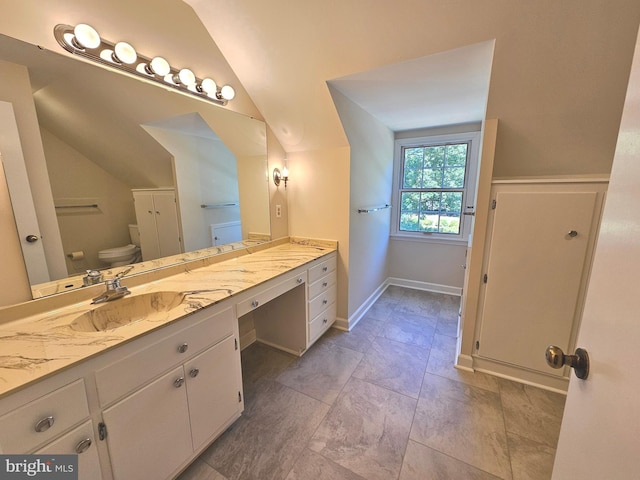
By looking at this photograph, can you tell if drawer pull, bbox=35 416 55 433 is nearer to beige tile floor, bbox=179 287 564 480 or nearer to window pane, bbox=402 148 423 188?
beige tile floor, bbox=179 287 564 480

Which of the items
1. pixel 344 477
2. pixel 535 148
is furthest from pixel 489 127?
pixel 344 477

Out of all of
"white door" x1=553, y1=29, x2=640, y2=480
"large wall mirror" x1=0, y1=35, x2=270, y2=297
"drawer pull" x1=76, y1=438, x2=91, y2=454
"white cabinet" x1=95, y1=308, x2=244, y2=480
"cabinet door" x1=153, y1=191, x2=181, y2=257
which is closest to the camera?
"white door" x1=553, y1=29, x2=640, y2=480

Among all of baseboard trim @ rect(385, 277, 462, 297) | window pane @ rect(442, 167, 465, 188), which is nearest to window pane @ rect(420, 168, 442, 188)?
window pane @ rect(442, 167, 465, 188)

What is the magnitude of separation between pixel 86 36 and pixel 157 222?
0.95 meters

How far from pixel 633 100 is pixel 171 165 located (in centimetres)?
201

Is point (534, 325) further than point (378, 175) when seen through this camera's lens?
No

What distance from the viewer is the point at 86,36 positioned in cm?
122

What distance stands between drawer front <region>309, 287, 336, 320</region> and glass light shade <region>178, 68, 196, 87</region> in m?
1.79

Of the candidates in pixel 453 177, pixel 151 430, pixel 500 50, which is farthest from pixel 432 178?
pixel 151 430

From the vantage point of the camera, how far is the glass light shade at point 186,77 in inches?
62.9

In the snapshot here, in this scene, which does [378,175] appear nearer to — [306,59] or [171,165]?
[306,59]

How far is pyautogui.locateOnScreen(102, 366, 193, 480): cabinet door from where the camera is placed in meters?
0.97

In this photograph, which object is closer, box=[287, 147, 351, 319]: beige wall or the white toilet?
the white toilet

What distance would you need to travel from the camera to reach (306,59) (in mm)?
1718
